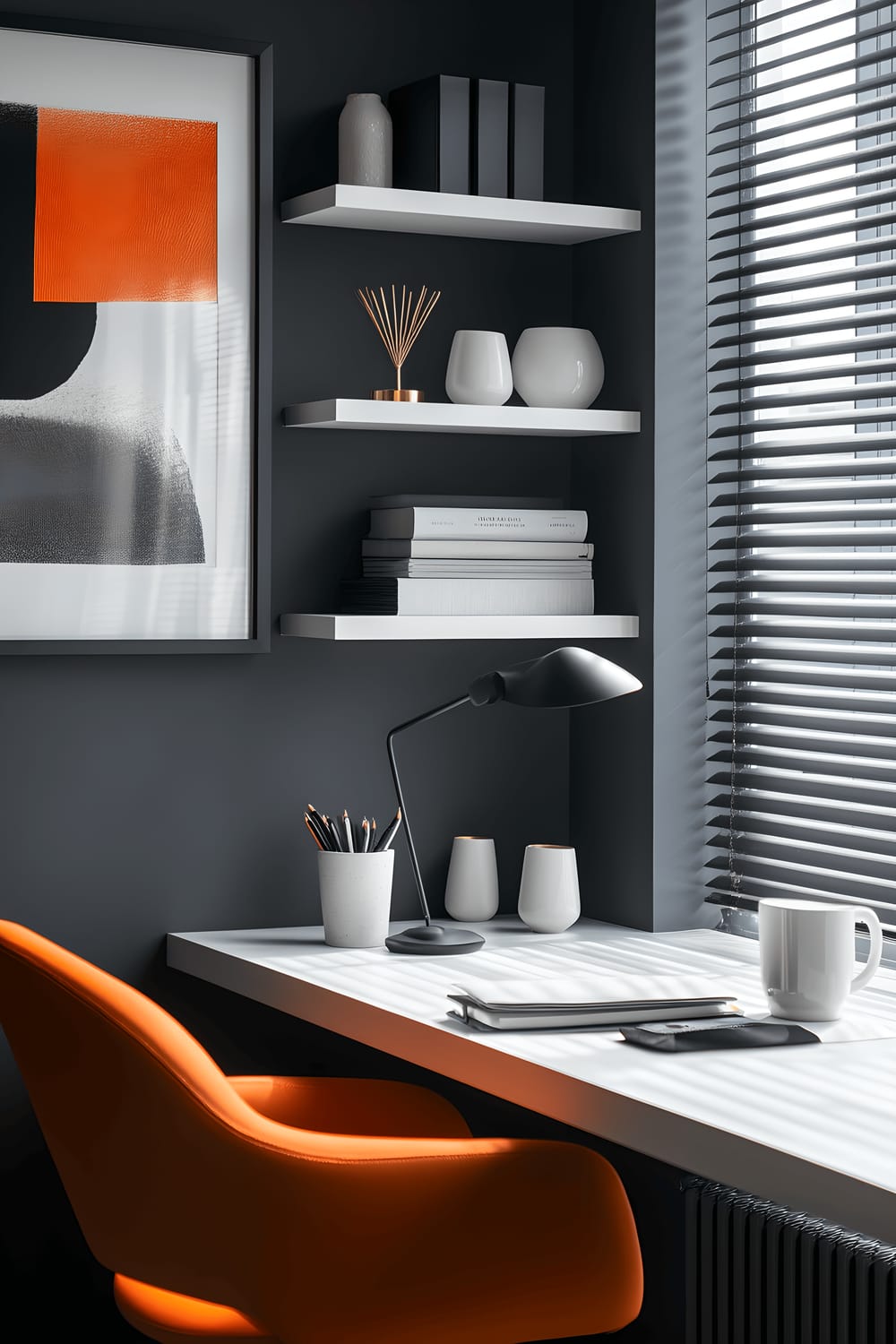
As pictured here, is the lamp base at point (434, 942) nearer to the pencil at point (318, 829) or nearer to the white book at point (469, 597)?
the pencil at point (318, 829)

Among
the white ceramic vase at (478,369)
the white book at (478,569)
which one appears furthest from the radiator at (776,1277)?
the white ceramic vase at (478,369)

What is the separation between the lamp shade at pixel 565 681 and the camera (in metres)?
2.33

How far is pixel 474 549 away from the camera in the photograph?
8.82ft

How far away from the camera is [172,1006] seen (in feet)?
8.82

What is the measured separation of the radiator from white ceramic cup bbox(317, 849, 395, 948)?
1.94 ft

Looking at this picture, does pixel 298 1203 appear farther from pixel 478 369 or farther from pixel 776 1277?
pixel 478 369

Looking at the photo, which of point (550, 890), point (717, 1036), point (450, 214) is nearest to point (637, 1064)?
point (717, 1036)

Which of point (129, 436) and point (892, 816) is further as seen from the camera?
point (129, 436)

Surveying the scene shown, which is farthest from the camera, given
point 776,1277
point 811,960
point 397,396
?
point 397,396

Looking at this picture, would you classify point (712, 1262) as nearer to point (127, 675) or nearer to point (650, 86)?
point (127, 675)

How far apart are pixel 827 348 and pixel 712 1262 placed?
129cm

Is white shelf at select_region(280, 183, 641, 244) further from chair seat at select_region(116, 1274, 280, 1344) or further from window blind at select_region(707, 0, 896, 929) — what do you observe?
chair seat at select_region(116, 1274, 280, 1344)

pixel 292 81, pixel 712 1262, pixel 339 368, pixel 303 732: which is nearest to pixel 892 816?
pixel 712 1262

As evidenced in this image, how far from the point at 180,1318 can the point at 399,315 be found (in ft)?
5.28
